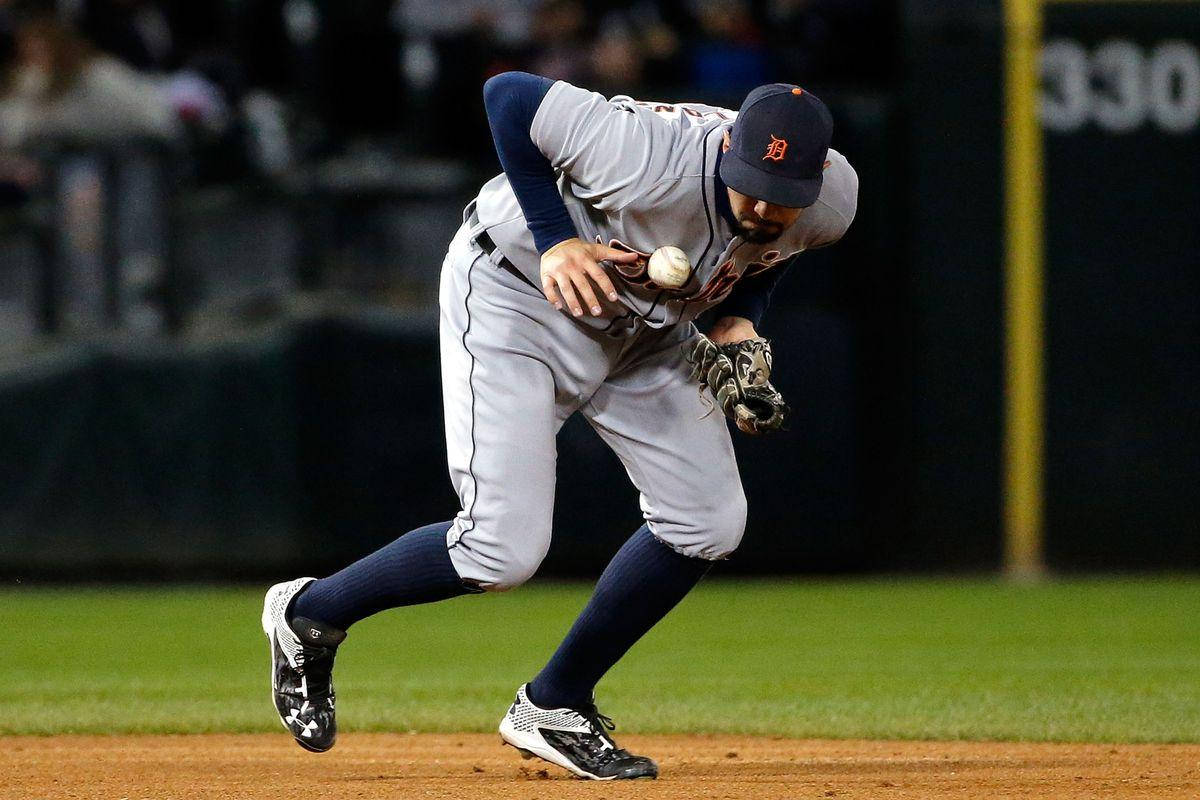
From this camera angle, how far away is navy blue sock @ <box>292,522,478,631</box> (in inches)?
151

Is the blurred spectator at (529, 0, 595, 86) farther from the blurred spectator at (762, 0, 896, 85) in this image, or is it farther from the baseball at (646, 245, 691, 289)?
the baseball at (646, 245, 691, 289)

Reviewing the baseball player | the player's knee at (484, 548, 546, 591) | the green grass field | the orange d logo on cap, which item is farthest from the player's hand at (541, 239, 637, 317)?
the green grass field

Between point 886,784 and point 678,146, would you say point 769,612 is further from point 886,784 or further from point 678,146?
point 678,146

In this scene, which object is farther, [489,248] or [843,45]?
[843,45]

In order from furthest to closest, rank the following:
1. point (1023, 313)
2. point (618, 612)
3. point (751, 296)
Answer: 1. point (1023, 313)
2. point (751, 296)
3. point (618, 612)

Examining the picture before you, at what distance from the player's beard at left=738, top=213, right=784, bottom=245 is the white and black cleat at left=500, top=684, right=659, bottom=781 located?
1.11 meters

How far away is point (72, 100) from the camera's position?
845 cm

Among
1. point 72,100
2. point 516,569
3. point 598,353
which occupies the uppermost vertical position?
point 72,100

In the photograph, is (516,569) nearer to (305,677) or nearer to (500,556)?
(500,556)

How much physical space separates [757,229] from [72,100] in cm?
561

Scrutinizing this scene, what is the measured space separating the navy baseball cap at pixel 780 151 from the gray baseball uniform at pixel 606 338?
0.15m

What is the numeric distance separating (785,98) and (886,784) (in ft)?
4.80

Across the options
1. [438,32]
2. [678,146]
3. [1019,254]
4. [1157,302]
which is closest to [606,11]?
[438,32]

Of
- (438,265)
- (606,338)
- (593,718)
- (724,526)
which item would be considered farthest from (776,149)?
(438,265)
